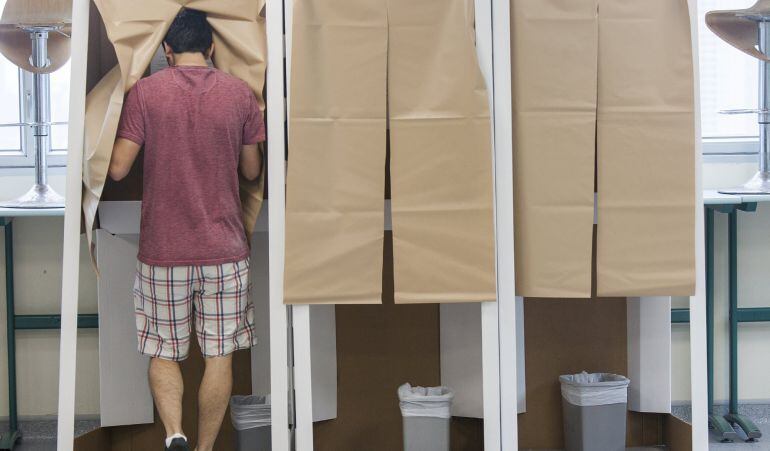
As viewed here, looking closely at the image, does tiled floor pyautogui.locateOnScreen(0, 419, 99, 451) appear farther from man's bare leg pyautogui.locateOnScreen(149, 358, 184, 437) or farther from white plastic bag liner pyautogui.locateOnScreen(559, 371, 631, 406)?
white plastic bag liner pyautogui.locateOnScreen(559, 371, 631, 406)

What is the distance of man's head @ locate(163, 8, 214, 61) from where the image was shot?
2463mm

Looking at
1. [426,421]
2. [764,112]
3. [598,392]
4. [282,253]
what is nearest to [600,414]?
[598,392]

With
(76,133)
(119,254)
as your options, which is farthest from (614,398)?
(76,133)

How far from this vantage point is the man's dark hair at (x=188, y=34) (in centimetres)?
246

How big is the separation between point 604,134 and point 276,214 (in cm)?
102

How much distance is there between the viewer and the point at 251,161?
101 inches

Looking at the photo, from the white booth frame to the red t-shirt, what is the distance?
0.13 metres

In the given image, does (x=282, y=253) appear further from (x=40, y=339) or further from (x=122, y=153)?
(x=40, y=339)

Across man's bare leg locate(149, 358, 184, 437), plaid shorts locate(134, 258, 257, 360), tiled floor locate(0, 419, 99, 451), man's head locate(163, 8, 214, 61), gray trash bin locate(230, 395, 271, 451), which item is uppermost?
man's head locate(163, 8, 214, 61)

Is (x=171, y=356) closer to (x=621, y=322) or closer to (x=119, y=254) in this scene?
(x=119, y=254)

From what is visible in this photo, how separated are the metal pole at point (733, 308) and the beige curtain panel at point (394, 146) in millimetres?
1349

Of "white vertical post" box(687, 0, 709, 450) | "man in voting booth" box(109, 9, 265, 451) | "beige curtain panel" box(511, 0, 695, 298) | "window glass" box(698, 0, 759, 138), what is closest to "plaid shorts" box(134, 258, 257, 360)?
"man in voting booth" box(109, 9, 265, 451)

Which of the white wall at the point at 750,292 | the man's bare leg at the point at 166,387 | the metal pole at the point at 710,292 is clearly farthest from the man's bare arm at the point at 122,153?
the white wall at the point at 750,292

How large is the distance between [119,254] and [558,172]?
4.86ft
